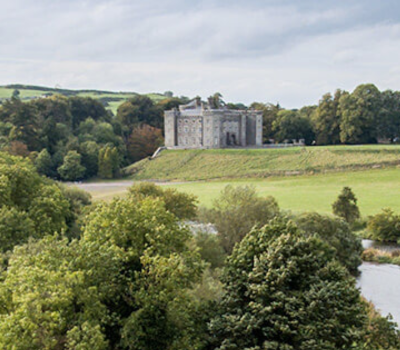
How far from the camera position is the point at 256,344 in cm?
1319

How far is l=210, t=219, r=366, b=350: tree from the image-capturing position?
508 inches

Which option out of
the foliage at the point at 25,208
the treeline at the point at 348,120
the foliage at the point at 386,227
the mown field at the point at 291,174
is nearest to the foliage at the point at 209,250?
the foliage at the point at 25,208

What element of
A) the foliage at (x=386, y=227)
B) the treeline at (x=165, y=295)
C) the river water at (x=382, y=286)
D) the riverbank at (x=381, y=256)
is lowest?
the river water at (x=382, y=286)

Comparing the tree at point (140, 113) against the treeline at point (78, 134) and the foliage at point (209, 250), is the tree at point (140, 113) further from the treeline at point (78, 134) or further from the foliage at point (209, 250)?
the foliage at point (209, 250)

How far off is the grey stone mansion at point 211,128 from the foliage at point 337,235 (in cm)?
4942

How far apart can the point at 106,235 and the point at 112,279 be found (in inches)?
61.3

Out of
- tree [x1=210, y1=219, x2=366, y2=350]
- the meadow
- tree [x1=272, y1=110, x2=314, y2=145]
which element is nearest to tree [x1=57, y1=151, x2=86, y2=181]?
the meadow

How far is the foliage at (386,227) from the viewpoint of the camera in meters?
36.5

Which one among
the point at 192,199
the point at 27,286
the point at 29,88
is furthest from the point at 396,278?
the point at 29,88

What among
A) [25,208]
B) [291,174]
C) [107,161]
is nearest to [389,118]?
[291,174]

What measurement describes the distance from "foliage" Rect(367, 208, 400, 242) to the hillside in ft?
76.4

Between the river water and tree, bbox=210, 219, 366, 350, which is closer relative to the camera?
tree, bbox=210, 219, 366, 350

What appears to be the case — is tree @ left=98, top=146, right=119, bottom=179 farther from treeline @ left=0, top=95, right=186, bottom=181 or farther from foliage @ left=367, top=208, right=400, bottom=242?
foliage @ left=367, top=208, right=400, bottom=242

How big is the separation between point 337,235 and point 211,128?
164 ft
